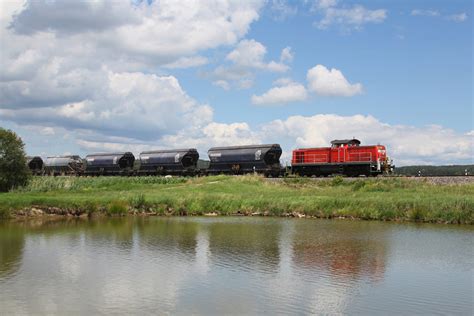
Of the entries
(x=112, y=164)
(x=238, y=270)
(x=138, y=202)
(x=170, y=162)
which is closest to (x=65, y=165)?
(x=112, y=164)

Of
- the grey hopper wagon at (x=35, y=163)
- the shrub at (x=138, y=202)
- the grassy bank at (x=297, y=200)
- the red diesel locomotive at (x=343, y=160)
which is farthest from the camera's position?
the grey hopper wagon at (x=35, y=163)

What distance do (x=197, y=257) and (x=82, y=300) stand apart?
7.30 m

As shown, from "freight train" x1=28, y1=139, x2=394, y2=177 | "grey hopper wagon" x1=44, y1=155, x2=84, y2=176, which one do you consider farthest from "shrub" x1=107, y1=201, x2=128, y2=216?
"grey hopper wagon" x1=44, y1=155, x2=84, y2=176

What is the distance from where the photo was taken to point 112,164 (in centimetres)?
7444

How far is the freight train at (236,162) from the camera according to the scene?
176ft

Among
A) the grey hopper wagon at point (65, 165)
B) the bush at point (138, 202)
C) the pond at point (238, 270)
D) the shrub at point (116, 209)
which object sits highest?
the grey hopper wagon at point (65, 165)

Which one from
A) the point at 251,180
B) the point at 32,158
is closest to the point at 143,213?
the point at 251,180

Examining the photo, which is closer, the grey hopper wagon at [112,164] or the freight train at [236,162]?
the freight train at [236,162]

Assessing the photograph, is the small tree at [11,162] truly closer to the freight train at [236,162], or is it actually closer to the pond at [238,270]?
the pond at [238,270]

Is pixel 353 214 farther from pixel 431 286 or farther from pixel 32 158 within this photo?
pixel 32 158

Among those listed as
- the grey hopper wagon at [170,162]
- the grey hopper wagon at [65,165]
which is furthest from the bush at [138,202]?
the grey hopper wagon at [65,165]

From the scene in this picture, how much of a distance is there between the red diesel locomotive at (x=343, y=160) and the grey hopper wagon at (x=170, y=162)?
Answer: 15954mm

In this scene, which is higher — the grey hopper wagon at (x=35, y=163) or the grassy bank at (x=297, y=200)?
the grey hopper wagon at (x=35, y=163)

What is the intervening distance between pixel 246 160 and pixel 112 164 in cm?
2279
